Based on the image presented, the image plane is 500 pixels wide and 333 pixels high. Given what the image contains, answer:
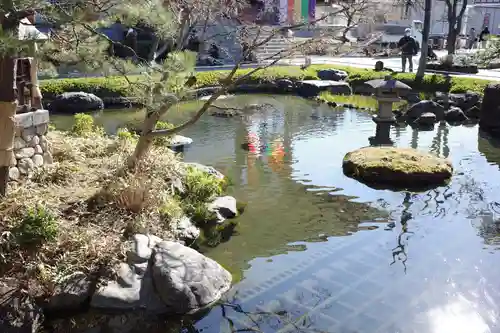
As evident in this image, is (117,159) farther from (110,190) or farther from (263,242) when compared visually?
(263,242)

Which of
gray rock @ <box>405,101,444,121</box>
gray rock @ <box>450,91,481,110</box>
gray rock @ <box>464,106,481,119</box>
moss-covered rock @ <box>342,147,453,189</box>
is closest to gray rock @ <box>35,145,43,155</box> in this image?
moss-covered rock @ <box>342,147,453,189</box>

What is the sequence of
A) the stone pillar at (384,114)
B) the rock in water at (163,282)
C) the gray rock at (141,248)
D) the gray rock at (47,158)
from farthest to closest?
the stone pillar at (384,114)
the gray rock at (47,158)
the gray rock at (141,248)
the rock in water at (163,282)

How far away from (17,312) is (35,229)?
1094 millimetres

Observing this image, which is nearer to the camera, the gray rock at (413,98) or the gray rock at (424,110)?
the gray rock at (424,110)

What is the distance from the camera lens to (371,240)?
9211mm

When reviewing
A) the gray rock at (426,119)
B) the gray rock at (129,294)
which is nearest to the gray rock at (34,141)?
the gray rock at (129,294)

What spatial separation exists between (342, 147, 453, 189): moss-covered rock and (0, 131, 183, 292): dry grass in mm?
4188

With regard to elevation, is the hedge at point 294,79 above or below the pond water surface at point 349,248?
above

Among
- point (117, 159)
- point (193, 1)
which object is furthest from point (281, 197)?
point (193, 1)

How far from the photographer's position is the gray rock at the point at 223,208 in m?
9.72

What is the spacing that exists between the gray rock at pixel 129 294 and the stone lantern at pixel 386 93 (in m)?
11.8

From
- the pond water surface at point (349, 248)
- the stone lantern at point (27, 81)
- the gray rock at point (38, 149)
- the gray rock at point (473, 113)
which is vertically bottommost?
the pond water surface at point (349, 248)

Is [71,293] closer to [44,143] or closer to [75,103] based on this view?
[44,143]

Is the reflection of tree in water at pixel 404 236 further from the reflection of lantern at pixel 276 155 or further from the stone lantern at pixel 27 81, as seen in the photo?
the stone lantern at pixel 27 81
